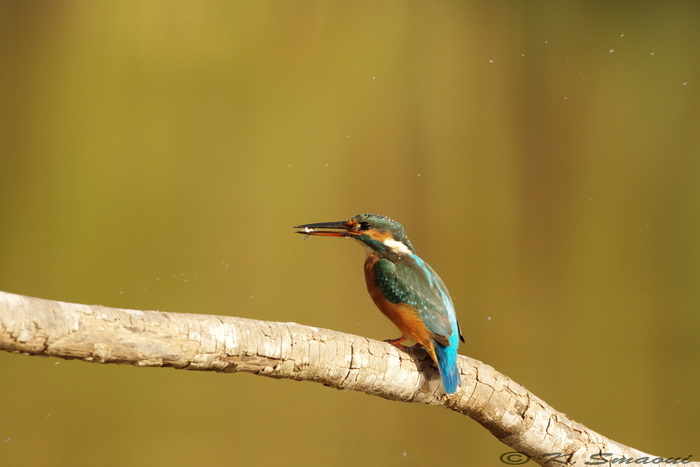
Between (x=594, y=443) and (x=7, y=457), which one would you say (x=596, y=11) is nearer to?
(x=594, y=443)

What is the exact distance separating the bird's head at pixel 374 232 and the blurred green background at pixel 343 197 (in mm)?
1182

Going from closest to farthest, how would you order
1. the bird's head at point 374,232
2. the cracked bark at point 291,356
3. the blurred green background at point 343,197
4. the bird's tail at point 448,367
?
the cracked bark at point 291,356 → the bird's tail at point 448,367 → the bird's head at point 374,232 → the blurred green background at point 343,197

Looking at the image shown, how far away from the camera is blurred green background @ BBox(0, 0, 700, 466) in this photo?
2.72 meters

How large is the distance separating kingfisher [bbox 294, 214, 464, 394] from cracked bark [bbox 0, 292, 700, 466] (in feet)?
0.20

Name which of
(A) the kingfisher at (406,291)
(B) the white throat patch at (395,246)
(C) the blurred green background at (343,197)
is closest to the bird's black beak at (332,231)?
(A) the kingfisher at (406,291)

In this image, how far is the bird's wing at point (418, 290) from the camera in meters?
1.61

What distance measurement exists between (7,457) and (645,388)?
2658 mm

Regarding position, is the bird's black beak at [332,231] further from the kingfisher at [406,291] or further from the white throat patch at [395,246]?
the white throat patch at [395,246]

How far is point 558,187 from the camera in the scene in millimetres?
3170

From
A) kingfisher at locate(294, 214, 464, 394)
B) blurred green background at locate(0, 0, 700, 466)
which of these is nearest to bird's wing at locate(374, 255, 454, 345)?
kingfisher at locate(294, 214, 464, 394)

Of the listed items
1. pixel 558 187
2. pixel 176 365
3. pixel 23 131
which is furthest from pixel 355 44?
pixel 176 365

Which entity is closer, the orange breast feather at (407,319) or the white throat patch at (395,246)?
Result: the orange breast feather at (407,319)

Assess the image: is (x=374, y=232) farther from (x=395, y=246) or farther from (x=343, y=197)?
(x=343, y=197)

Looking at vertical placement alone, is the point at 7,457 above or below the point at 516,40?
below
